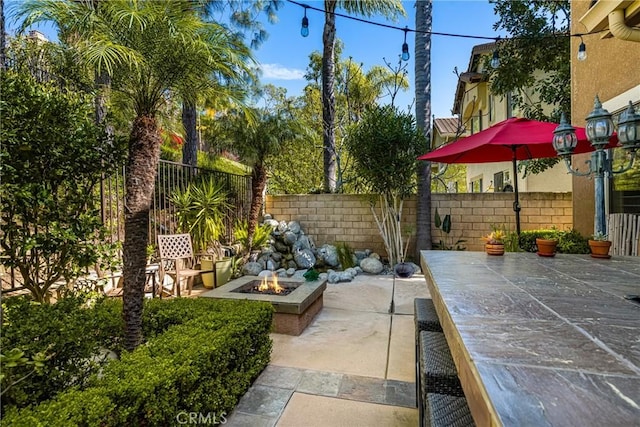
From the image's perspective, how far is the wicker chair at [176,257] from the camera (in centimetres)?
482

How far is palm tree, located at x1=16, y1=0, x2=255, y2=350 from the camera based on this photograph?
224 centimetres

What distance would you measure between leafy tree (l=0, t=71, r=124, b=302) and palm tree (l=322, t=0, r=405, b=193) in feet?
20.2

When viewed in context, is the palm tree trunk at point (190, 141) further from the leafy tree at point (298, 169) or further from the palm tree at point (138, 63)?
the palm tree at point (138, 63)

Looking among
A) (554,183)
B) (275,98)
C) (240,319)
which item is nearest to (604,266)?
Answer: (240,319)

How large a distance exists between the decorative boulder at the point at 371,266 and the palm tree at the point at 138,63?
16.2 feet

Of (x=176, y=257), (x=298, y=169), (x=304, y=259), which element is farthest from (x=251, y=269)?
(x=298, y=169)

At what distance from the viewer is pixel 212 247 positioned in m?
5.96

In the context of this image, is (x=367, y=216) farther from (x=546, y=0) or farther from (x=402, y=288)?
(x=546, y=0)

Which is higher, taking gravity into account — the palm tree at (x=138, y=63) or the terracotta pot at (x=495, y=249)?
the palm tree at (x=138, y=63)

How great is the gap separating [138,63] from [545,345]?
2.67 m

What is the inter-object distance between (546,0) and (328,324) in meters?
7.42

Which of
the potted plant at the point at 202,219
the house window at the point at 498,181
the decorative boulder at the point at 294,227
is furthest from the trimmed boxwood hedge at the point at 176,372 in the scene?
the house window at the point at 498,181

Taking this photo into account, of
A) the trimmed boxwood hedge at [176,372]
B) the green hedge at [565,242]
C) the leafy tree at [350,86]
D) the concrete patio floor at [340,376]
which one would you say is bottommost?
the concrete patio floor at [340,376]

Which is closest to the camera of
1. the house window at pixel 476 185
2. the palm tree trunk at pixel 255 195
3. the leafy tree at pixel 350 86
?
the palm tree trunk at pixel 255 195
